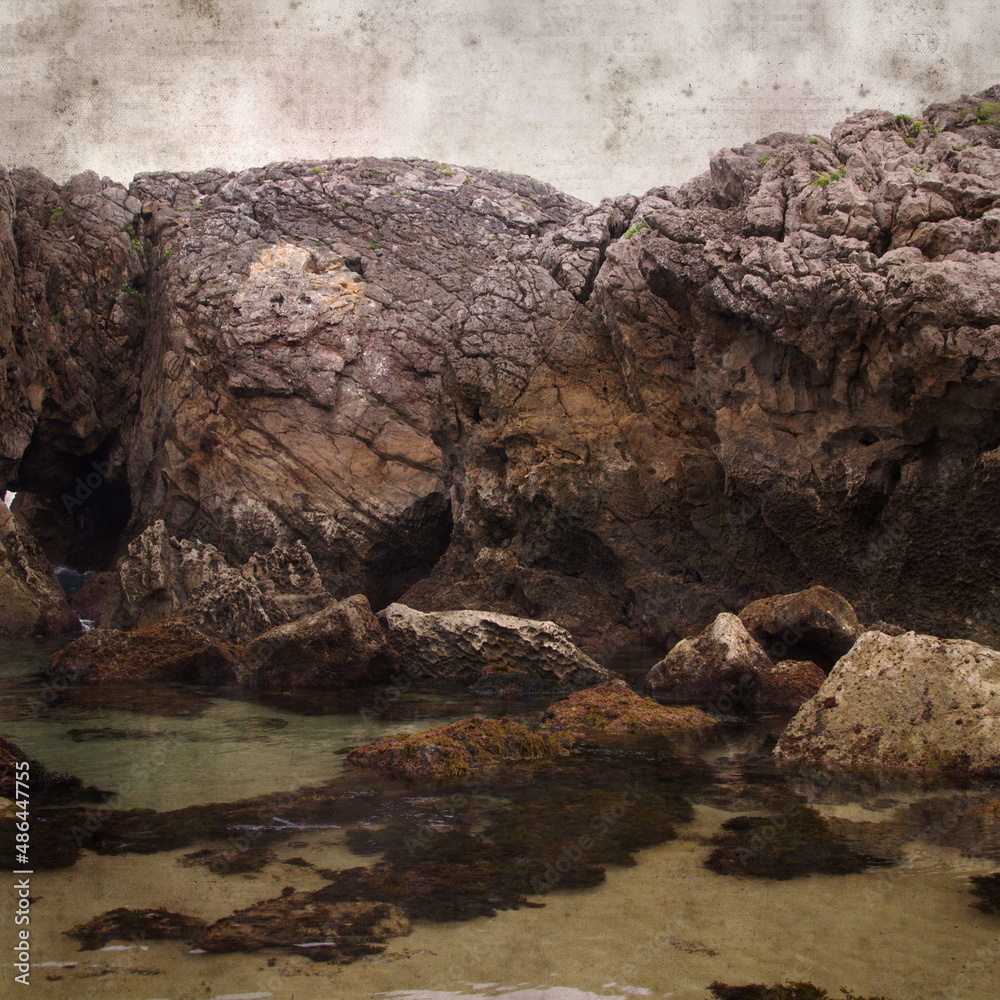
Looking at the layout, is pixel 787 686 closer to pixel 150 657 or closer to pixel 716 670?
pixel 716 670

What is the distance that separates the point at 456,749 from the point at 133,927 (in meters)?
4.28

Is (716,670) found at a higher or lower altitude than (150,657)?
higher

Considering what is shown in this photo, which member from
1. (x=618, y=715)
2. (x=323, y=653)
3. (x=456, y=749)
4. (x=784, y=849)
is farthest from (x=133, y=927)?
(x=323, y=653)

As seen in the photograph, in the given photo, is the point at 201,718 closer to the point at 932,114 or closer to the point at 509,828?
the point at 509,828

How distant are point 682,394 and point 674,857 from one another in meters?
14.4

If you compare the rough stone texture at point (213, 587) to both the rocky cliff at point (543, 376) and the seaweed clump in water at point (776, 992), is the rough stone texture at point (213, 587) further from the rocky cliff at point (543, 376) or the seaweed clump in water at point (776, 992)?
the seaweed clump in water at point (776, 992)

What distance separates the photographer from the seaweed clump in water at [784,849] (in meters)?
5.22

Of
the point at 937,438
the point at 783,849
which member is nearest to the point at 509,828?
the point at 783,849

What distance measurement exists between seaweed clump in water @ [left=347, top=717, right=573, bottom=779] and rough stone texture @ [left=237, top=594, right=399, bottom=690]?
17.1 ft

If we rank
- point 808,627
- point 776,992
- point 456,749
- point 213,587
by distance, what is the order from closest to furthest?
point 776,992 → point 456,749 → point 808,627 → point 213,587

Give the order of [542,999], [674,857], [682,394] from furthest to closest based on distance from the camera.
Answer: [682,394] < [674,857] < [542,999]

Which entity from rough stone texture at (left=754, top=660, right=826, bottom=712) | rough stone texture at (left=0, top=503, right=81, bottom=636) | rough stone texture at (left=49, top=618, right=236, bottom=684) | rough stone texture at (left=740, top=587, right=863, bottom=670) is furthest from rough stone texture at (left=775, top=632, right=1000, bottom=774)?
rough stone texture at (left=0, top=503, right=81, bottom=636)

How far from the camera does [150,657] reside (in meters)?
14.6

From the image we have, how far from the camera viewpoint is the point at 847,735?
27.1ft
